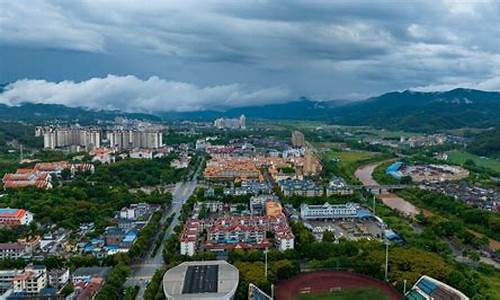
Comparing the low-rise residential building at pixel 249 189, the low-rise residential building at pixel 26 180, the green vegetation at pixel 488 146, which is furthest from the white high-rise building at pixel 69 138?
the green vegetation at pixel 488 146

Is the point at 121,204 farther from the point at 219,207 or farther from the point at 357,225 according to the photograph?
the point at 357,225

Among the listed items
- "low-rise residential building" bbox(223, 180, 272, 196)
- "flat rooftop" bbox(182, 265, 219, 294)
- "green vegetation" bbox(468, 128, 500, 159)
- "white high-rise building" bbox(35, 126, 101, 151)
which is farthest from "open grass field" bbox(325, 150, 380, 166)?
"flat rooftop" bbox(182, 265, 219, 294)

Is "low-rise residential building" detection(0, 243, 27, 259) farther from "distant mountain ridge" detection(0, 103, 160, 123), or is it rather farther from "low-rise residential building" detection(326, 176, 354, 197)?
"distant mountain ridge" detection(0, 103, 160, 123)

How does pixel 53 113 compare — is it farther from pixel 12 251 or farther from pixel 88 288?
pixel 88 288

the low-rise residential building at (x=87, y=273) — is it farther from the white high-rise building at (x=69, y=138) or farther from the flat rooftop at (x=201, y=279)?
the white high-rise building at (x=69, y=138)

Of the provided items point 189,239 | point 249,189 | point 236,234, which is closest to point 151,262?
point 189,239
